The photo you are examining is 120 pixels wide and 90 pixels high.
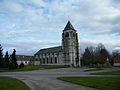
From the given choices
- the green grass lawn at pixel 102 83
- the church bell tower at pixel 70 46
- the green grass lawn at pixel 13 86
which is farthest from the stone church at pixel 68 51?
the green grass lawn at pixel 13 86

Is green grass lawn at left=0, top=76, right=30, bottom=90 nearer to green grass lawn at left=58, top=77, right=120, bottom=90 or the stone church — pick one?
green grass lawn at left=58, top=77, right=120, bottom=90

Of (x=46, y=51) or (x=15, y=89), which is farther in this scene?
(x=46, y=51)

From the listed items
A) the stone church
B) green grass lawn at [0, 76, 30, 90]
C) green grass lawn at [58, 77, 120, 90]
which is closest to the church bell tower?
the stone church

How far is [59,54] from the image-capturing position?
85.6 meters

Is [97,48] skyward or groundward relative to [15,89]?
skyward

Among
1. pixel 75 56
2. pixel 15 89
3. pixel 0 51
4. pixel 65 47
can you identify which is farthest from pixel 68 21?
pixel 15 89

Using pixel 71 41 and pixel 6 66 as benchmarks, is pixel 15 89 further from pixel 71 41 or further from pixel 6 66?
pixel 71 41

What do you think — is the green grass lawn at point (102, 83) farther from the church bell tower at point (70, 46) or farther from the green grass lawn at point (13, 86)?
the church bell tower at point (70, 46)

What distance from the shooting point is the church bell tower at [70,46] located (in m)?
81.6

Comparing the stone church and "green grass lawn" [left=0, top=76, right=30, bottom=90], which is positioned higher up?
the stone church

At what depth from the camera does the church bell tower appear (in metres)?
81.6

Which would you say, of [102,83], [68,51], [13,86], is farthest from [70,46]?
[13,86]

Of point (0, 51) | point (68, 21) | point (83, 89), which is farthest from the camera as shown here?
point (68, 21)

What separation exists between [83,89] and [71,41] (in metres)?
72.3
